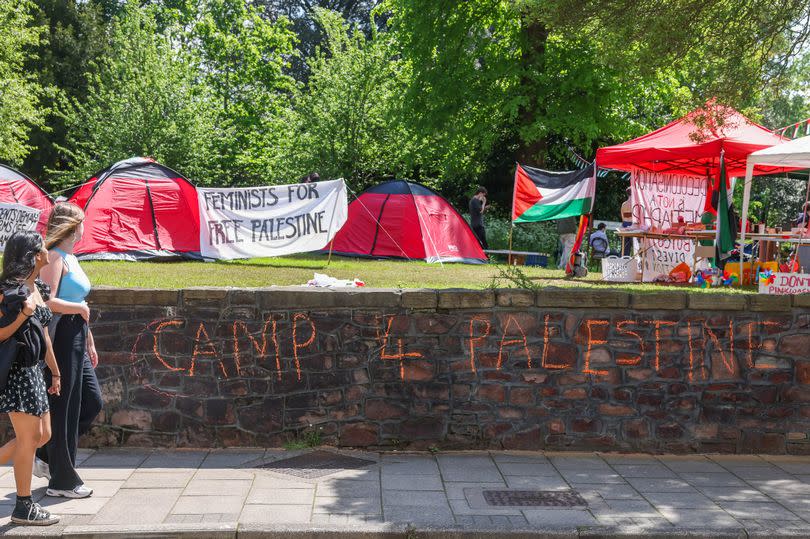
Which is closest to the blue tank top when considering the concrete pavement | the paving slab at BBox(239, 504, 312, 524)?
the concrete pavement

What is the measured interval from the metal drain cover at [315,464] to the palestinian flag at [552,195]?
8801 millimetres

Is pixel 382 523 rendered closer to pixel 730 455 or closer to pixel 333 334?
pixel 333 334

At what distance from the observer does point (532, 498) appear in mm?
6367

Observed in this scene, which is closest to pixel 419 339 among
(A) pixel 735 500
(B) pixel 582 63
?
(A) pixel 735 500

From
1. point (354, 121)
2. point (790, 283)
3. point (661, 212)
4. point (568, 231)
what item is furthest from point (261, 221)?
point (354, 121)

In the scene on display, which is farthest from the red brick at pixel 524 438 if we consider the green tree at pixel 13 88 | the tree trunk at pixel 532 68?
the green tree at pixel 13 88

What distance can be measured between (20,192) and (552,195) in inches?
457

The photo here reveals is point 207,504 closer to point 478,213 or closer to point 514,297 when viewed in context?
point 514,297

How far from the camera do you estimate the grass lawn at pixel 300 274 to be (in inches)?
472

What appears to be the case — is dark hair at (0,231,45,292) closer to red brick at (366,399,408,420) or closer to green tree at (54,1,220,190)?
red brick at (366,399,408,420)

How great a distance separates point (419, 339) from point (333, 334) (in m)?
0.79

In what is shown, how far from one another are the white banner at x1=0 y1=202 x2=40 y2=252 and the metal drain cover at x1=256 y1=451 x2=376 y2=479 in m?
11.2

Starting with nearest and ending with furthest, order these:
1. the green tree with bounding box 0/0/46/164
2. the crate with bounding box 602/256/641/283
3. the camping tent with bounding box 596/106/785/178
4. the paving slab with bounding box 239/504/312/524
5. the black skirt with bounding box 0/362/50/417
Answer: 1. the black skirt with bounding box 0/362/50/417
2. the paving slab with bounding box 239/504/312/524
3. the camping tent with bounding box 596/106/785/178
4. the crate with bounding box 602/256/641/283
5. the green tree with bounding box 0/0/46/164

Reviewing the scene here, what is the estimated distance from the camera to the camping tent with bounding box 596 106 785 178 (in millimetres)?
13938
